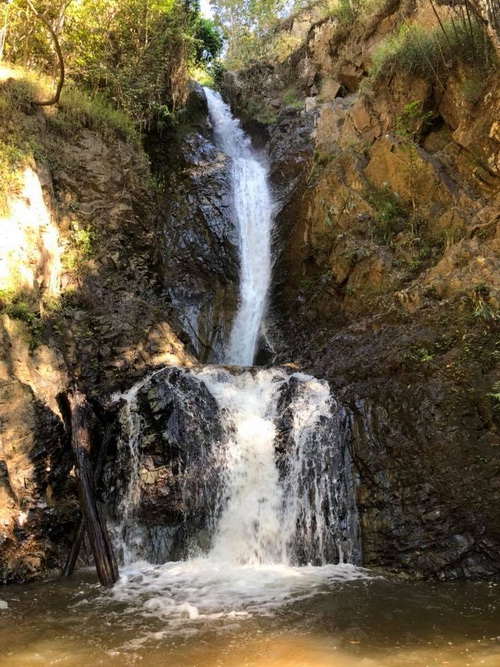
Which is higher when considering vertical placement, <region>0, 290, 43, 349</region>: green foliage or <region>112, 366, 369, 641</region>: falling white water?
<region>0, 290, 43, 349</region>: green foliage

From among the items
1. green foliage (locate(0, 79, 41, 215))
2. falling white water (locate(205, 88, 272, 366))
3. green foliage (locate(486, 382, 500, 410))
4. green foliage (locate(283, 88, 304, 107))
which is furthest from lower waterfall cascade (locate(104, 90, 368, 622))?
green foliage (locate(283, 88, 304, 107))

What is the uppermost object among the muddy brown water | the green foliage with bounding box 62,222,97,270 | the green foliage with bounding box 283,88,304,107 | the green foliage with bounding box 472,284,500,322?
the green foliage with bounding box 283,88,304,107

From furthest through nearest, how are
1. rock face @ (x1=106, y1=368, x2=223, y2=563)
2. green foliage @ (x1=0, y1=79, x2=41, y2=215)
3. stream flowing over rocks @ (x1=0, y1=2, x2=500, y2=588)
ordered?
green foliage @ (x1=0, y1=79, x2=41, y2=215) → rock face @ (x1=106, y1=368, x2=223, y2=563) → stream flowing over rocks @ (x1=0, y1=2, x2=500, y2=588)

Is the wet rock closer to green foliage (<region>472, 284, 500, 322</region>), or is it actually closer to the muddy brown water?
green foliage (<region>472, 284, 500, 322</region>)

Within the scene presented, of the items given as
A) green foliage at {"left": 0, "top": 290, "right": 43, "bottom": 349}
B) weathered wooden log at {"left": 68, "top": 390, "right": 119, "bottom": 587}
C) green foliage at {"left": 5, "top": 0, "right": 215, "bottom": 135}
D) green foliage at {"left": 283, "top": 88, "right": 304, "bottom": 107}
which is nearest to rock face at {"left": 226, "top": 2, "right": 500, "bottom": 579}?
green foliage at {"left": 283, "top": 88, "right": 304, "bottom": 107}

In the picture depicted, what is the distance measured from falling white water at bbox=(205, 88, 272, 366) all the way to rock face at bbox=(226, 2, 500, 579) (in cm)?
55

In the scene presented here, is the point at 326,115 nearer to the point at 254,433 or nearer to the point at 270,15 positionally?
the point at 254,433

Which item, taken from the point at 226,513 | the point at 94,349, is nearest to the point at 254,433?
the point at 226,513

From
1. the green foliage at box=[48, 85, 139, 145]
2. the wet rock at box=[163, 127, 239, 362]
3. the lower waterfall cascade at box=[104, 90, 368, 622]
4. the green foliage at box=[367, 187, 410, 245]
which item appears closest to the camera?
the lower waterfall cascade at box=[104, 90, 368, 622]

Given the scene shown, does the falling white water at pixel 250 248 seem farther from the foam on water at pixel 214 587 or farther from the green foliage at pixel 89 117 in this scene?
the foam on water at pixel 214 587

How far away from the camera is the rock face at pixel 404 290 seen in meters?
7.27

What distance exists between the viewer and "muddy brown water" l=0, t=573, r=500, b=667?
4418 mm

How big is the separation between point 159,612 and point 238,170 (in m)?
14.5

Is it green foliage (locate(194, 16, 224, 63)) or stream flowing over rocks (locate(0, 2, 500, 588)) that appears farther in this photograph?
green foliage (locate(194, 16, 224, 63))
